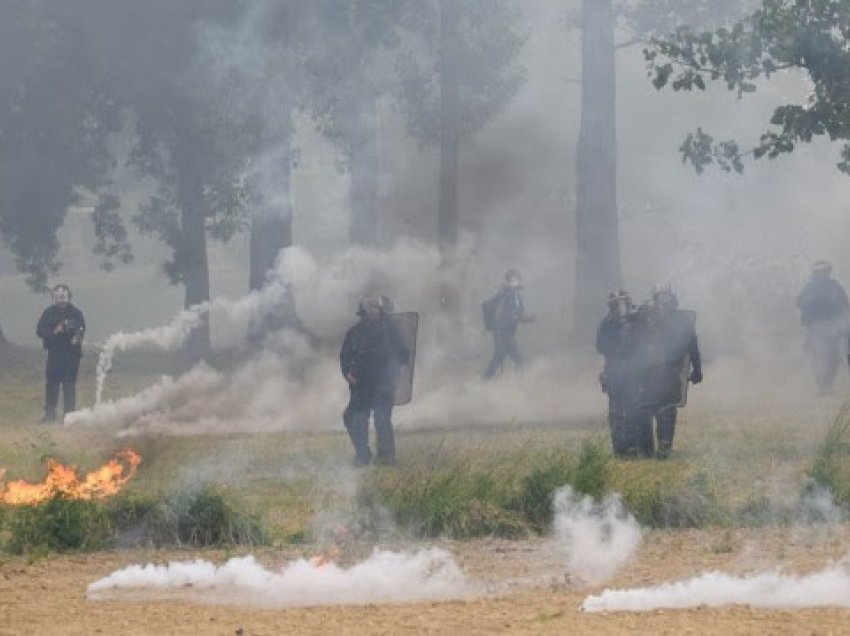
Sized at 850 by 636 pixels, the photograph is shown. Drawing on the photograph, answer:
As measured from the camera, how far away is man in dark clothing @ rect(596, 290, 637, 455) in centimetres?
1895

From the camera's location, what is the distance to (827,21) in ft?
64.8

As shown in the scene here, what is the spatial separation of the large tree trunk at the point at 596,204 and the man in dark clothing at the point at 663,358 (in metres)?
12.3

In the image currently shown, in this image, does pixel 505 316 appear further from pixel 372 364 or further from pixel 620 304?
pixel 620 304

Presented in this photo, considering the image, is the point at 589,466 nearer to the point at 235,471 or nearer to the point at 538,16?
the point at 235,471

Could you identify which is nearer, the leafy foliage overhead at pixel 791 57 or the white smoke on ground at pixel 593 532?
the white smoke on ground at pixel 593 532

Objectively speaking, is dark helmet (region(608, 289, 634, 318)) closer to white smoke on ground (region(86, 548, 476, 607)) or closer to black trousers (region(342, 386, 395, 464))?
black trousers (region(342, 386, 395, 464))

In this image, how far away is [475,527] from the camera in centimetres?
1455

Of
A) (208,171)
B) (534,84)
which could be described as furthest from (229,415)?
(534,84)

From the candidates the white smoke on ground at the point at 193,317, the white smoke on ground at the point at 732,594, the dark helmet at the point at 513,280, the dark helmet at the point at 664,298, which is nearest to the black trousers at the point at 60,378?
the white smoke on ground at the point at 193,317

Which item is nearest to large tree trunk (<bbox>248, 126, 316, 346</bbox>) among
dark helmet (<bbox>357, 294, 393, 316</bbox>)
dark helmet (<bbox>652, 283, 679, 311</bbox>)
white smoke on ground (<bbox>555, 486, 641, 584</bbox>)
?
dark helmet (<bbox>357, 294, 393, 316</bbox>)

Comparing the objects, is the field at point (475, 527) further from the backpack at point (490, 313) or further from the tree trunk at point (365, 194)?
the tree trunk at point (365, 194)

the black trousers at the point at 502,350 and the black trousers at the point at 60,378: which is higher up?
the black trousers at the point at 502,350

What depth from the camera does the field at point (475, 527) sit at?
11.0 m

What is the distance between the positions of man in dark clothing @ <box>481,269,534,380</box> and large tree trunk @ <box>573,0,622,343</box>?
333 centimetres
